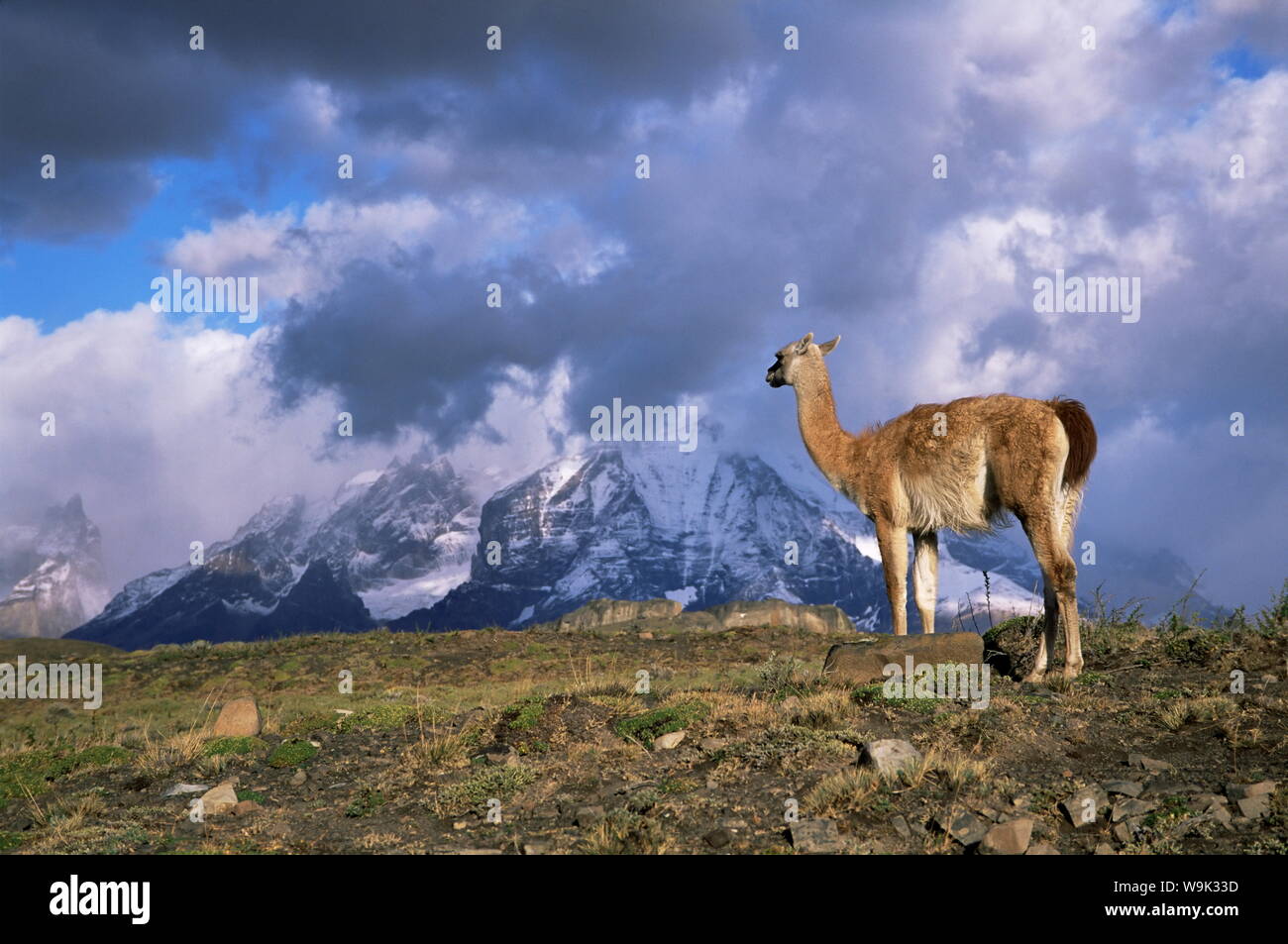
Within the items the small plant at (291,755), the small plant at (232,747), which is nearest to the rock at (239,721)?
the small plant at (232,747)

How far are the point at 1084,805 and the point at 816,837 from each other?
212cm

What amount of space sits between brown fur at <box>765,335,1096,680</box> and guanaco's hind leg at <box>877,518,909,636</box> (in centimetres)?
2

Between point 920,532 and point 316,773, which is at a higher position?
point 920,532

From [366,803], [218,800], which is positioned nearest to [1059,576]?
[366,803]

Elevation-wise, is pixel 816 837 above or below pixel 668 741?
below

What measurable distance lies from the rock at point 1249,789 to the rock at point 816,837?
10.1ft

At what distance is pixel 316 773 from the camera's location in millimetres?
11164

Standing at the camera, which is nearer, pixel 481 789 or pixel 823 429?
pixel 481 789

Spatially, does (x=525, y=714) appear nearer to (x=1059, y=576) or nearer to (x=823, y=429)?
(x=1059, y=576)

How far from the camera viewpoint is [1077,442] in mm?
12844

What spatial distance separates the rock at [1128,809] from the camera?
7672 mm

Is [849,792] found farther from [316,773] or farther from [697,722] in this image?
[316,773]

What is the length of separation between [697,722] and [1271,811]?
17.7 ft
